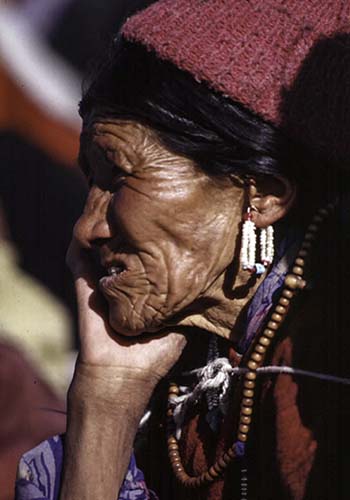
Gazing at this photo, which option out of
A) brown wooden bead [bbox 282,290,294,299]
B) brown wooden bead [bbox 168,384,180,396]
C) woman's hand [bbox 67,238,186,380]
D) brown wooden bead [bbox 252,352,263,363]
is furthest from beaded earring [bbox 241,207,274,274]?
brown wooden bead [bbox 168,384,180,396]

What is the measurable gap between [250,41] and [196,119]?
236 mm

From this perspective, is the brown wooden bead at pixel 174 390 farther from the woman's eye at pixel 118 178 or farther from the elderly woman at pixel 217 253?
the woman's eye at pixel 118 178

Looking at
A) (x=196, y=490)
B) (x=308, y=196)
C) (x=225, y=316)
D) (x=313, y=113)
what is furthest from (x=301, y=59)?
(x=196, y=490)

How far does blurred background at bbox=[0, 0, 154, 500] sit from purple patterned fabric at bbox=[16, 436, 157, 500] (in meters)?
2.28

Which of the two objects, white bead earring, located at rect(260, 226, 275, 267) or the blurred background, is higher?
white bead earring, located at rect(260, 226, 275, 267)

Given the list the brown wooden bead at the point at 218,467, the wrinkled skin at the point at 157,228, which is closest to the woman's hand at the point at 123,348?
the wrinkled skin at the point at 157,228

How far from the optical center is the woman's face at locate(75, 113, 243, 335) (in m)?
2.67

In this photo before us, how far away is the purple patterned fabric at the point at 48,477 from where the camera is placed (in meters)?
2.88

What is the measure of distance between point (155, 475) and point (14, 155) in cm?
305

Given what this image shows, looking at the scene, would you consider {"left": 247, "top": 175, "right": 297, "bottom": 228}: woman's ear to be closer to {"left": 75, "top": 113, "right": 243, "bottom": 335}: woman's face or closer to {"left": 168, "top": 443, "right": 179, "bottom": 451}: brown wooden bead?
{"left": 75, "top": 113, "right": 243, "bottom": 335}: woman's face

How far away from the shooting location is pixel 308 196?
2.67 metres

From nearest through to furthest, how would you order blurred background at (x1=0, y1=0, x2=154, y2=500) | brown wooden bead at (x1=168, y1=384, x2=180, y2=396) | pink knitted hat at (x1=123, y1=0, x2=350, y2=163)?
pink knitted hat at (x1=123, y1=0, x2=350, y2=163) < brown wooden bead at (x1=168, y1=384, x2=180, y2=396) < blurred background at (x1=0, y1=0, x2=154, y2=500)

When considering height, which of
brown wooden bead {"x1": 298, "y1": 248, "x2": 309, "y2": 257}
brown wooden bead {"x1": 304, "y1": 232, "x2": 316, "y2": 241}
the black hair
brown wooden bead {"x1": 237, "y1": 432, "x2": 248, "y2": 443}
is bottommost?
brown wooden bead {"x1": 237, "y1": 432, "x2": 248, "y2": 443}

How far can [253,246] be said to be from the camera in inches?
104
